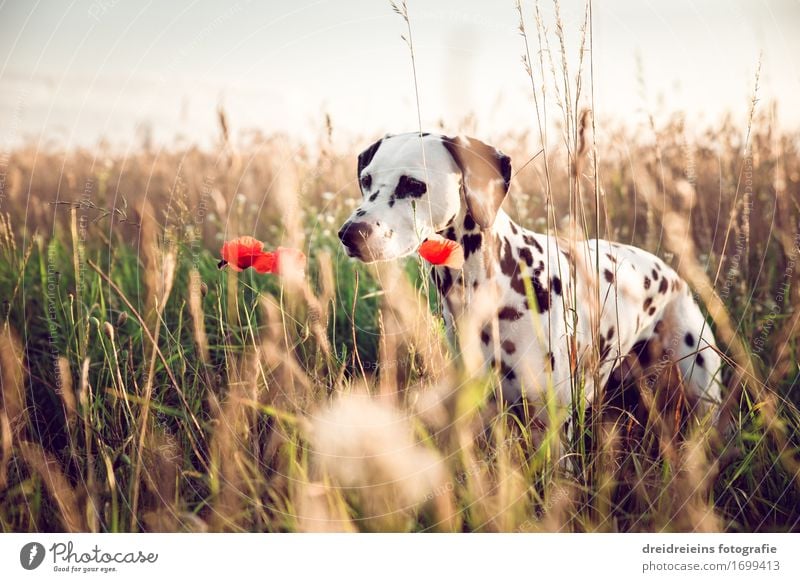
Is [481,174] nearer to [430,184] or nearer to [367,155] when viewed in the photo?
[430,184]

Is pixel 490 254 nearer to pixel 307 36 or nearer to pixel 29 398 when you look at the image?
pixel 307 36

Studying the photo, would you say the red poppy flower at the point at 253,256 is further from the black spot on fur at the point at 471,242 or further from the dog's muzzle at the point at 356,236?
the black spot on fur at the point at 471,242

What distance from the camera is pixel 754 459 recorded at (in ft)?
8.28

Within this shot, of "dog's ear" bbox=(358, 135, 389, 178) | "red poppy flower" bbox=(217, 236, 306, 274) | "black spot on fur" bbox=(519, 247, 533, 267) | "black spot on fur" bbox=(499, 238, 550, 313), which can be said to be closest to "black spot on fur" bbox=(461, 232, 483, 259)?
"black spot on fur" bbox=(499, 238, 550, 313)

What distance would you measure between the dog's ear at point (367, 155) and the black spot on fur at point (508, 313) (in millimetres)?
908

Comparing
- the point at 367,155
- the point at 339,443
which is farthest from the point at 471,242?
the point at 339,443

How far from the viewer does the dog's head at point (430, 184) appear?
8.25ft

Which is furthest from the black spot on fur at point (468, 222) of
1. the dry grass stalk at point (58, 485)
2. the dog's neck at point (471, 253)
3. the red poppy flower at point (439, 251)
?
the dry grass stalk at point (58, 485)

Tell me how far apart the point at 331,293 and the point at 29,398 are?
1.72 m

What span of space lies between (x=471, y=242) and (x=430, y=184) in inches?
12.9

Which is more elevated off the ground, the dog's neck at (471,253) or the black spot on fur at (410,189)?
the black spot on fur at (410,189)

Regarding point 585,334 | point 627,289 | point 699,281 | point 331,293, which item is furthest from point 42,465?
point 699,281

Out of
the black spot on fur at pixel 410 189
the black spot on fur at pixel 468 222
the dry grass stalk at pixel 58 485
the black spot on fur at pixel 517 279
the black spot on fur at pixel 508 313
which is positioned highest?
the black spot on fur at pixel 410 189

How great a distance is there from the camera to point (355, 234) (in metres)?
2.38
